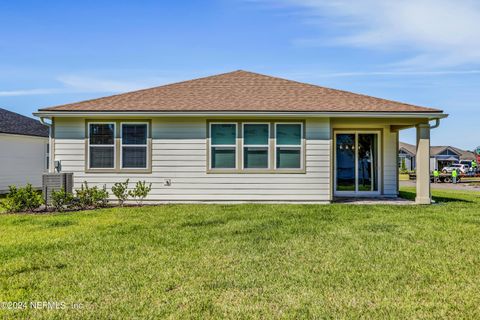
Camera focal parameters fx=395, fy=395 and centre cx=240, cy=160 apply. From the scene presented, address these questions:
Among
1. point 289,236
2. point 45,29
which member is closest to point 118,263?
point 289,236

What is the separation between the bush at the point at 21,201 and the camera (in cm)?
1100

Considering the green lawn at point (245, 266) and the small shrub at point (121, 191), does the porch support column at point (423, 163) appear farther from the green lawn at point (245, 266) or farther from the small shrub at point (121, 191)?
the small shrub at point (121, 191)

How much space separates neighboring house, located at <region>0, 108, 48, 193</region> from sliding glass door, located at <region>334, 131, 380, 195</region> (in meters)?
15.1

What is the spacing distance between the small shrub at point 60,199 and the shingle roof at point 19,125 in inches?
364

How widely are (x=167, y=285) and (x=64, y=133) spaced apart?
966 centimetres

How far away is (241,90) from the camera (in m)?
14.7

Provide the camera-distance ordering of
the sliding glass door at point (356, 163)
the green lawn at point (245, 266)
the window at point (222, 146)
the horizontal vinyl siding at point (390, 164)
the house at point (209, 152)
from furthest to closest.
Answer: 1. the sliding glass door at point (356, 163)
2. the horizontal vinyl siding at point (390, 164)
3. the window at point (222, 146)
4. the house at point (209, 152)
5. the green lawn at point (245, 266)

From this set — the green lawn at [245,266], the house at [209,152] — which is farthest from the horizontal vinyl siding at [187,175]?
the green lawn at [245,266]

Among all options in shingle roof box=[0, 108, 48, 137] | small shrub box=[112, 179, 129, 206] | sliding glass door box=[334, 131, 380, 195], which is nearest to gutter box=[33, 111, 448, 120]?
small shrub box=[112, 179, 129, 206]

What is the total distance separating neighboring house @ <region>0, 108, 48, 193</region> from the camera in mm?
18547

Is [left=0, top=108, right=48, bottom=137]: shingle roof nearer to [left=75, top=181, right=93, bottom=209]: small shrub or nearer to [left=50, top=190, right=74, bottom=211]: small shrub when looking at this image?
[left=75, top=181, right=93, bottom=209]: small shrub

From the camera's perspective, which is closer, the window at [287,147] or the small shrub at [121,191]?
the small shrub at [121,191]

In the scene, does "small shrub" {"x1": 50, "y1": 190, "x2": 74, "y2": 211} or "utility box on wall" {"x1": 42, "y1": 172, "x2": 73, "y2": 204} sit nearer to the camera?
"small shrub" {"x1": 50, "y1": 190, "x2": 74, "y2": 211}

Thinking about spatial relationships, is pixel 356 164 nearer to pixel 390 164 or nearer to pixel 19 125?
pixel 390 164
